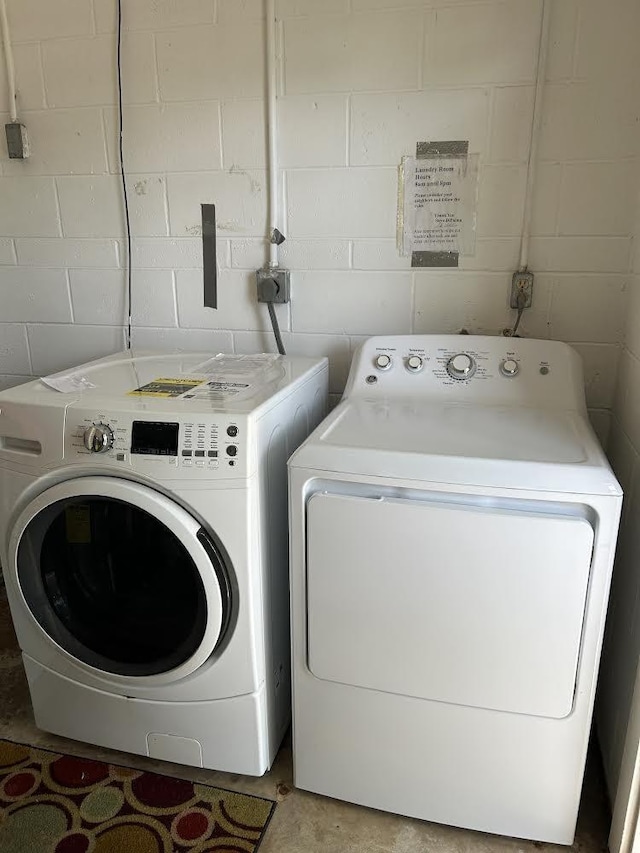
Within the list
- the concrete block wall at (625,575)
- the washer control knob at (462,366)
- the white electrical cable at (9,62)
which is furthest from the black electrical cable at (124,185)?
the concrete block wall at (625,575)

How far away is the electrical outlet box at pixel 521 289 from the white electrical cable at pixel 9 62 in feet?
5.29

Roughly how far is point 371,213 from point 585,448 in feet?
2.99

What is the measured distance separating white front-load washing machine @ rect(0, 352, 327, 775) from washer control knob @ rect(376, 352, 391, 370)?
0.66 ft

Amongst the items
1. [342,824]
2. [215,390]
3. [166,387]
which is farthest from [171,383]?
[342,824]

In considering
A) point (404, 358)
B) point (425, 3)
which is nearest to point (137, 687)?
point (404, 358)

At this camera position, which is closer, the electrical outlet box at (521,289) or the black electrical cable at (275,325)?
the electrical outlet box at (521,289)

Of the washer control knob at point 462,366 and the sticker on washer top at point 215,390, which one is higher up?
the washer control knob at point 462,366

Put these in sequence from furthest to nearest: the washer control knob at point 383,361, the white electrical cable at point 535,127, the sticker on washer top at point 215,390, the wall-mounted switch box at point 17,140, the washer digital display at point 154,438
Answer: the wall-mounted switch box at point 17,140
the washer control knob at point 383,361
the white electrical cable at point 535,127
the sticker on washer top at point 215,390
the washer digital display at point 154,438

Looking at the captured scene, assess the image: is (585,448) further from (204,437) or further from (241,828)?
(241,828)

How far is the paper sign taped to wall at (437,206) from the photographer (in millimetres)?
1711

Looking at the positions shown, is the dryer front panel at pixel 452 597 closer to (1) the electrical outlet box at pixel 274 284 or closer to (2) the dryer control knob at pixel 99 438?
(2) the dryer control knob at pixel 99 438

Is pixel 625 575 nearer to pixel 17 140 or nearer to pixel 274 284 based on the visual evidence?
pixel 274 284

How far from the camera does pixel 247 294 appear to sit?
1953 millimetres

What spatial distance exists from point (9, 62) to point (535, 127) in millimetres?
1580
